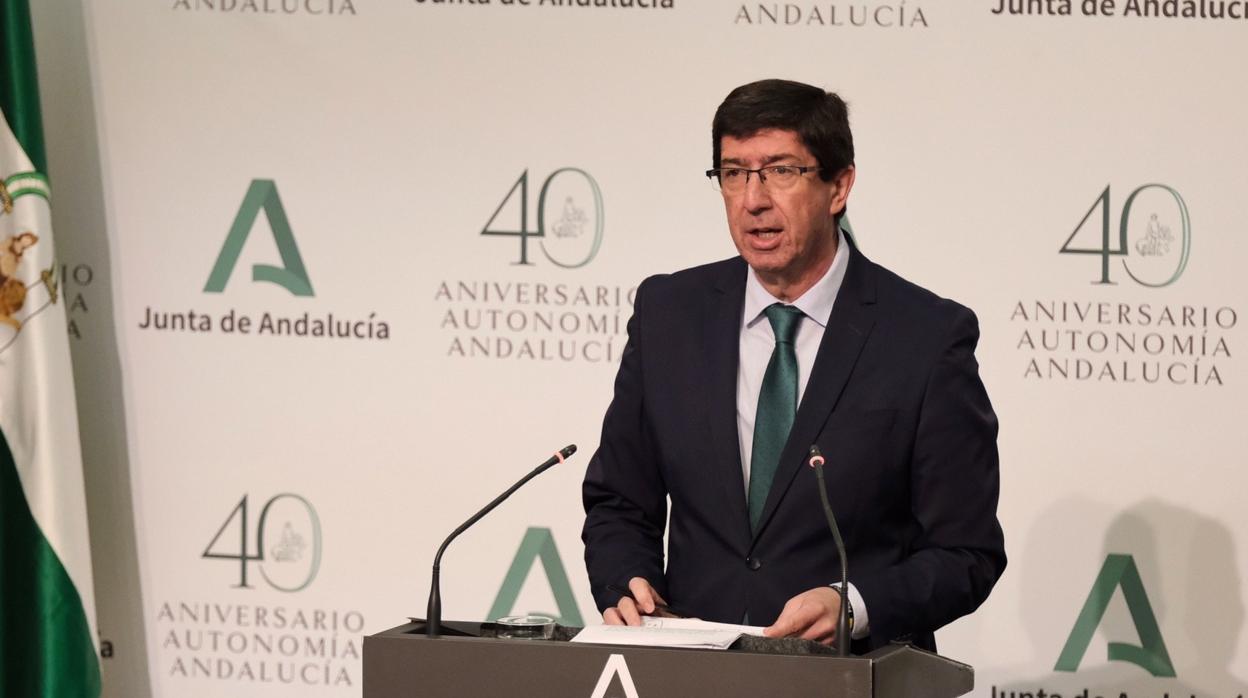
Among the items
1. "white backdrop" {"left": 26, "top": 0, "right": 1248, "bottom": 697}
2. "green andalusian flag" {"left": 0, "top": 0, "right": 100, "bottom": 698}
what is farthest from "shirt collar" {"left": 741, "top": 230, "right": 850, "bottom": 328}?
"green andalusian flag" {"left": 0, "top": 0, "right": 100, "bottom": 698}

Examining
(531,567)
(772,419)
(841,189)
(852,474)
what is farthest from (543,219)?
(852,474)

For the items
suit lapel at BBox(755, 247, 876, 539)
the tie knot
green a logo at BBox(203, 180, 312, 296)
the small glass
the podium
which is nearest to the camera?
the podium

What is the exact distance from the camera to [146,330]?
15.1ft

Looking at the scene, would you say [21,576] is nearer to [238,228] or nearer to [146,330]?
[146,330]

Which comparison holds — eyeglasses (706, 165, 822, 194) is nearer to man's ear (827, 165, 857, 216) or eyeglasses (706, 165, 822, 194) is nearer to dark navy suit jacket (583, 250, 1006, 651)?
man's ear (827, 165, 857, 216)

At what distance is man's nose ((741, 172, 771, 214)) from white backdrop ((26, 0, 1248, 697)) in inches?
61.9

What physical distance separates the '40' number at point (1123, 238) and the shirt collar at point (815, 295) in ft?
4.81

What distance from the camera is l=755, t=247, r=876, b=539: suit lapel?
8.70 ft

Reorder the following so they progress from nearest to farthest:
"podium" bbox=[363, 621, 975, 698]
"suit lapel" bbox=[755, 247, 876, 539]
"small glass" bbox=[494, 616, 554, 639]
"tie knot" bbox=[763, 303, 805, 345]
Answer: "podium" bbox=[363, 621, 975, 698] < "small glass" bbox=[494, 616, 554, 639] < "suit lapel" bbox=[755, 247, 876, 539] < "tie knot" bbox=[763, 303, 805, 345]

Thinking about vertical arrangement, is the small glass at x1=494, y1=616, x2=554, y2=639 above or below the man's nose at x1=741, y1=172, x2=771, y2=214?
below

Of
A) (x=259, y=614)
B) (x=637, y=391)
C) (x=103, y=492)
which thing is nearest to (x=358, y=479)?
(x=259, y=614)

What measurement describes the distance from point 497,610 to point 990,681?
4.63ft

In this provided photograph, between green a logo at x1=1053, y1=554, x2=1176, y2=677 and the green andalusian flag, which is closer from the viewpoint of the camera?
green a logo at x1=1053, y1=554, x2=1176, y2=677

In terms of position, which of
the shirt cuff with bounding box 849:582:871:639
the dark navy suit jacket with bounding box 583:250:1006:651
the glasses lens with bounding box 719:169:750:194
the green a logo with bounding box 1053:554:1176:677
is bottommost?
the green a logo with bounding box 1053:554:1176:677
